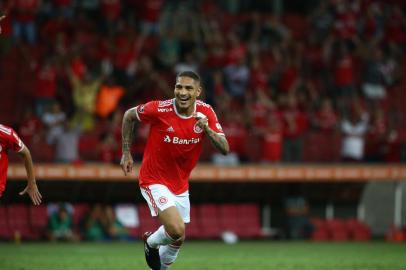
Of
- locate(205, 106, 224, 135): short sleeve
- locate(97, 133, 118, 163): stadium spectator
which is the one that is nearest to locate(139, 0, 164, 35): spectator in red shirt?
locate(97, 133, 118, 163): stadium spectator

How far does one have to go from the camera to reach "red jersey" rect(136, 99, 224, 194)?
10922 mm

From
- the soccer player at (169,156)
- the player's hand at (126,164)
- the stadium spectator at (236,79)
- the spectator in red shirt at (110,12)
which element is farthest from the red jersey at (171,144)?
the spectator in red shirt at (110,12)

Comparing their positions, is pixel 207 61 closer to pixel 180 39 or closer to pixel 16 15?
pixel 180 39

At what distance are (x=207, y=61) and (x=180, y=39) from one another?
1.27 m

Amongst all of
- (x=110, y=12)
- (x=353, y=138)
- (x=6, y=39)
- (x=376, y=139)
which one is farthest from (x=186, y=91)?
(x=110, y=12)

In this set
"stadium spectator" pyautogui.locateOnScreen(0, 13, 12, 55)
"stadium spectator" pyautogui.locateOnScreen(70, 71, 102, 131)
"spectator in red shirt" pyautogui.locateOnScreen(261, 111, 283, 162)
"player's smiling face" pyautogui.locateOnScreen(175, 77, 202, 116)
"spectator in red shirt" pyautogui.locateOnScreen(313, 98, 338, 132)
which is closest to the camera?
"player's smiling face" pyautogui.locateOnScreen(175, 77, 202, 116)

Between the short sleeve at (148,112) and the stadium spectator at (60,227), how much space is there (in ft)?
34.7

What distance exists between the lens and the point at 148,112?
1104cm

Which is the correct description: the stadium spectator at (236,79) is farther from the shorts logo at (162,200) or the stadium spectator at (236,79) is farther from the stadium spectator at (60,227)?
the shorts logo at (162,200)

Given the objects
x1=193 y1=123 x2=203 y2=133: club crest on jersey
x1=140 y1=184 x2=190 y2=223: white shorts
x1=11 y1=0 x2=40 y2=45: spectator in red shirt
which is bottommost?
x1=140 y1=184 x2=190 y2=223: white shorts

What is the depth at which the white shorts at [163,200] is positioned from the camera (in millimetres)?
10766

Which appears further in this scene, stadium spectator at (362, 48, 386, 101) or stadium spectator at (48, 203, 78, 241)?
stadium spectator at (362, 48, 386, 101)

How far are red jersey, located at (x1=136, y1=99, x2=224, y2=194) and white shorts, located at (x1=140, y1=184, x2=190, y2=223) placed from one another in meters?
0.06

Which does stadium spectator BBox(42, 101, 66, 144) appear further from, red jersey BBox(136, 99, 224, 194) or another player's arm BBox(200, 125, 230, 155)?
another player's arm BBox(200, 125, 230, 155)
